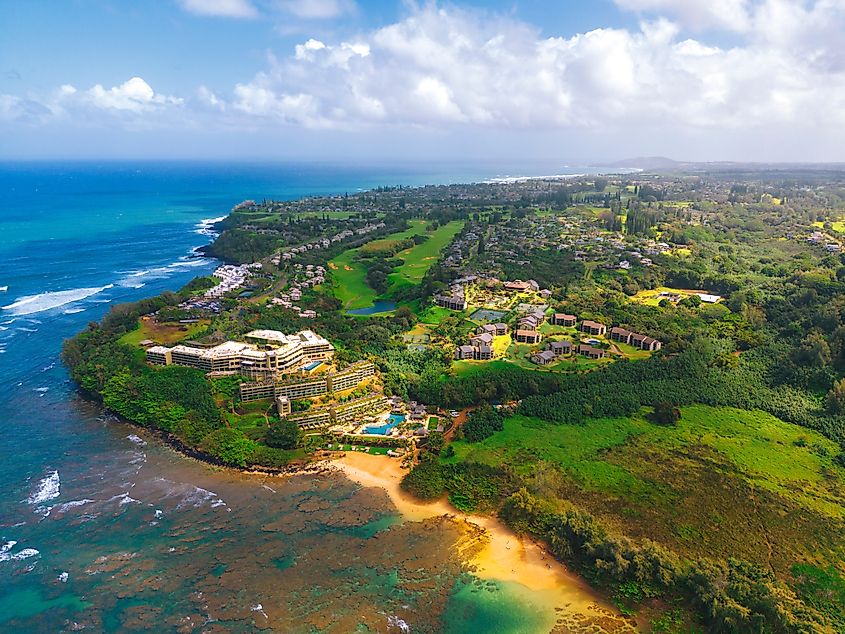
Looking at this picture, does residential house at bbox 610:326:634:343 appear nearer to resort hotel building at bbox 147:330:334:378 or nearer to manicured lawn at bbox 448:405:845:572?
manicured lawn at bbox 448:405:845:572

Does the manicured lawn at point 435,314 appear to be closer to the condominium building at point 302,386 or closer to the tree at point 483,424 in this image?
the condominium building at point 302,386

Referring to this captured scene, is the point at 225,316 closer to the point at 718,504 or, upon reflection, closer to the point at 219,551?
the point at 219,551

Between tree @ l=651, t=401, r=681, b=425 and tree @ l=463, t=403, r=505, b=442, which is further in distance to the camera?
tree @ l=651, t=401, r=681, b=425

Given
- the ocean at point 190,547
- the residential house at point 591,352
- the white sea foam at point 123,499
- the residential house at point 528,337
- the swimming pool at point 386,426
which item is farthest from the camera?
the residential house at point 528,337

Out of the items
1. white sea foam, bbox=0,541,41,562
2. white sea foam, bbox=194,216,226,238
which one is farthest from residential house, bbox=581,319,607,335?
white sea foam, bbox=194,216,226,238

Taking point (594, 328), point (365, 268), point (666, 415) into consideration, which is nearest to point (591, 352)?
point (594, 328)

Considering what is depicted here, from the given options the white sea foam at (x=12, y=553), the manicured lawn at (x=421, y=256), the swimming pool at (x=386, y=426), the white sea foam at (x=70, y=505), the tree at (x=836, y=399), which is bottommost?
the white sea foam at (x=12, y=553)

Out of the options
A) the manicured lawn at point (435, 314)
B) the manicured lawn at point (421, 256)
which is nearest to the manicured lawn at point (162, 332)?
the manicured lawn at point (435, 314)
